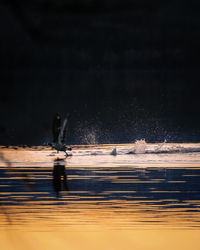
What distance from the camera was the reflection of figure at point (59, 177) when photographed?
896cm

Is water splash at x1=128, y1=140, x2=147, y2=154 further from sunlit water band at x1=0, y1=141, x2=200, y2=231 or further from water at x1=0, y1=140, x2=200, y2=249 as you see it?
water at x1=0, y1=140, x2=200, y2=249

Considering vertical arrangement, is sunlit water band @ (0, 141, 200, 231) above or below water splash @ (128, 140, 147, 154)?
below

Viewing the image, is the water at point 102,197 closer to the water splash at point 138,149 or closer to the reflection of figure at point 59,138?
the reflection of figure at point 59,138

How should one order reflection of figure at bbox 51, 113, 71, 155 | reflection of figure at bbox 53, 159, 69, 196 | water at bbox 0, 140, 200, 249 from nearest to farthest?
water at bbox 0, 140, 200, 249, reflection of figure at bbox 53, 159, 69, 196, reflection of figure at bbox 51, 113, 71, 155

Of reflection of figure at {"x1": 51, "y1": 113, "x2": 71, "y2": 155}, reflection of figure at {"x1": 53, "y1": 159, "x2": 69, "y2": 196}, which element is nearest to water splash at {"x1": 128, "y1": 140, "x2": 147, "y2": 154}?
reflection of figure at {"x1": 51, "y1": 113, "x2": 71, "y2": 155}

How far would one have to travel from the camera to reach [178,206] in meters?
7.25

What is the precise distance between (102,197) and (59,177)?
243 centimetres

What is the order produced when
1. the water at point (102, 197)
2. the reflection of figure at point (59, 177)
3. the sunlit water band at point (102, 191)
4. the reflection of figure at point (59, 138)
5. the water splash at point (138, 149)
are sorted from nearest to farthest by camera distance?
1. the water at point (102, 197)
2. the sunlit water band at point (102, 191)
3. the reflection of figure at point (59, 177)
4. the reflection of figure at point (59, 138)
5. the water splash at point (138, 149)

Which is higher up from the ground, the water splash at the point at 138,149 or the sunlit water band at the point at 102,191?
the water splash at the point at 138,149

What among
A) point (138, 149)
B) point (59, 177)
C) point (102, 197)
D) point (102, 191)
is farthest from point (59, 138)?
point (102, 197)

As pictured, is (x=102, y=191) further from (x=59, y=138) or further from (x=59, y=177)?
(x=59, y=138)

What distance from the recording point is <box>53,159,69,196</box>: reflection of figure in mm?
8961

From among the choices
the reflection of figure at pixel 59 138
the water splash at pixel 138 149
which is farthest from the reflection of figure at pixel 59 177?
the water splash at pixel 138 149

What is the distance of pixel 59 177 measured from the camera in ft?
33.8
